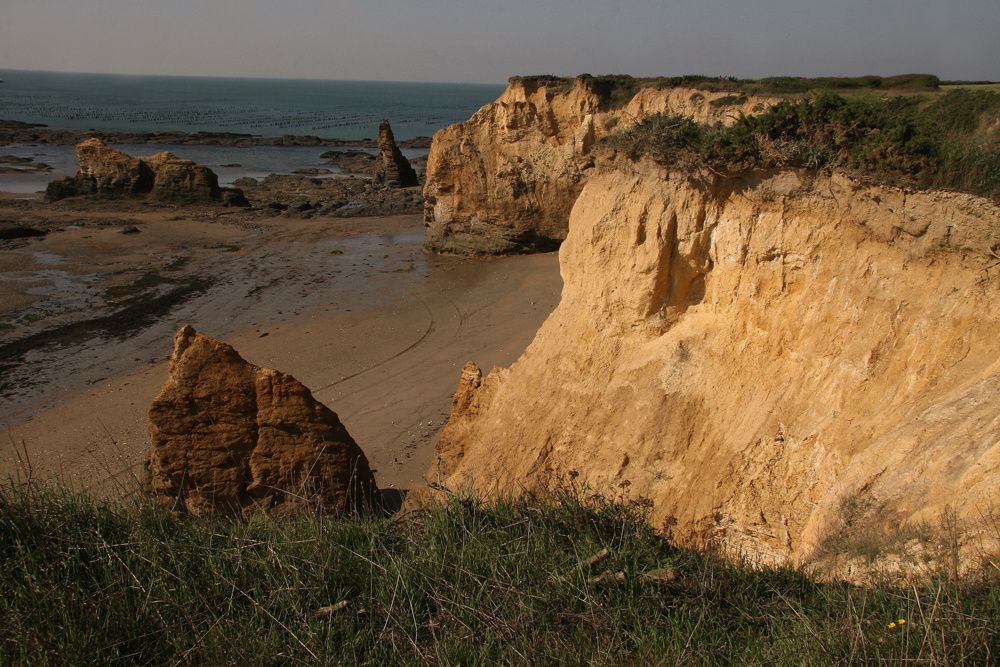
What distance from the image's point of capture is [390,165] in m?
40.7

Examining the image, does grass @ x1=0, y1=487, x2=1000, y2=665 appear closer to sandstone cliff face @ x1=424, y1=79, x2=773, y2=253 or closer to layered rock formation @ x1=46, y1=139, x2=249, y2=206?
sandstone cliff face @ x1=424, y1=79, x2=773, y2=253

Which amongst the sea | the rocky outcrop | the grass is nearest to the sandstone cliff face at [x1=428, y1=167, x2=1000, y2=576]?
the grass

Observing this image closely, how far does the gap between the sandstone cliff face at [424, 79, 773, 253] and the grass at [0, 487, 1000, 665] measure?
17.9 meters

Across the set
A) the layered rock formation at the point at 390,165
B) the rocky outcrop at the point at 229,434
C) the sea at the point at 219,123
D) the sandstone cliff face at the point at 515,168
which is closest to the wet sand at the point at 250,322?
the sandstone cliff face at the point at 515,168

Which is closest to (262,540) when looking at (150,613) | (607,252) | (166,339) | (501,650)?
(150,613)

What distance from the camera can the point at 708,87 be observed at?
17.0 m

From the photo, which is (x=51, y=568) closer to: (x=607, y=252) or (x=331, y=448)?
(x=331, y=448)

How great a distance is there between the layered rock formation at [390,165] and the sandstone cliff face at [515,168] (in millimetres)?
14784

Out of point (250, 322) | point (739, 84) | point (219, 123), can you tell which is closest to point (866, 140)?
point (739, 84)

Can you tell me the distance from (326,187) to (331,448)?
36.2 m

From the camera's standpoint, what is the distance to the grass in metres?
3.55

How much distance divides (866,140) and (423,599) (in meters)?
6.03

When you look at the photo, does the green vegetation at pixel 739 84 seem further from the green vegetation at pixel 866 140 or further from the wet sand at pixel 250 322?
the wet sand at pixel 250 322

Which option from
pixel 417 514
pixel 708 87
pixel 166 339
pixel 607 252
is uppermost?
pixel 708 87
